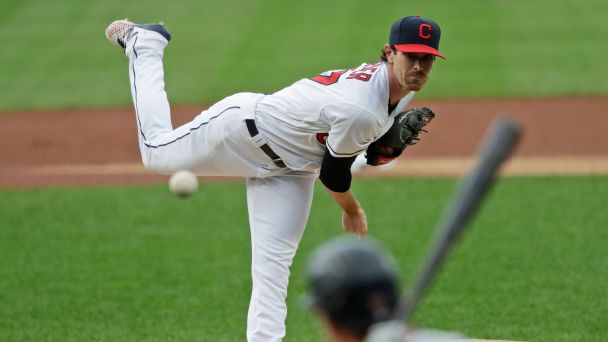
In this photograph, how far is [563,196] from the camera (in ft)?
32.1

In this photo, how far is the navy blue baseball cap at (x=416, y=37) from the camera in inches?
188

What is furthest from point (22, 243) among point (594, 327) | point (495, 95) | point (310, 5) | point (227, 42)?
point (310, 5)

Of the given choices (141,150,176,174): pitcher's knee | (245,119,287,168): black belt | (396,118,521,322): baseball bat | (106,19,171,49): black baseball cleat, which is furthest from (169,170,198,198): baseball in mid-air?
(396,118,521,322): baseball bat

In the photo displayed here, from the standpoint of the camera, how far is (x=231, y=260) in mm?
8148

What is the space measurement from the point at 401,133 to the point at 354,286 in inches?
101

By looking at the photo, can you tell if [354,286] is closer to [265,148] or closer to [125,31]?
[265,148]

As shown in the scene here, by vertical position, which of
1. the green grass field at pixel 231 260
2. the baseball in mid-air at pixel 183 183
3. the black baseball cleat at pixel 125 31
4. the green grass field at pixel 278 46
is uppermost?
the black baseball cleat at pixel 125 31

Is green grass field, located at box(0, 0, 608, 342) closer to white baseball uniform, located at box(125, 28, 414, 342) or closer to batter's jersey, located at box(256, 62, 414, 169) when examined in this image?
white baseball uniform, located at box(125, 28, 414, 342)

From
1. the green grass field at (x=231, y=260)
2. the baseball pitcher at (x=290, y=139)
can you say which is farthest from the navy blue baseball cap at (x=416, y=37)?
the green grass field at (x=231, y=260)

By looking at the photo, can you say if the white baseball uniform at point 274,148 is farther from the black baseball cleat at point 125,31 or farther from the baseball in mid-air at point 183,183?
the black baseball cleat at point 125,31

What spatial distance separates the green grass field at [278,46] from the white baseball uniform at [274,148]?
9.91m

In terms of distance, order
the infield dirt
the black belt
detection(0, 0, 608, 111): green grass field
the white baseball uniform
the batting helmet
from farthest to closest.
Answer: detection(0, 0, 608, 111): green grass field → the infield dirt → the black belt → the white baseball uniform → the batting helmet

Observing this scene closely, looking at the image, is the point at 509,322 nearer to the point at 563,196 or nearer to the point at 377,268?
the point at 563,196

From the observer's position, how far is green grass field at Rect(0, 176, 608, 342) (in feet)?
21.6
